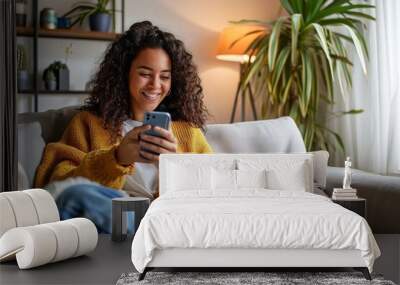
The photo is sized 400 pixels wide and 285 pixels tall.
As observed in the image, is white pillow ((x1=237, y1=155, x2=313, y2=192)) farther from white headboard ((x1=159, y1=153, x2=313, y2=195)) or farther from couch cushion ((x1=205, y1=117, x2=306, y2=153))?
couch cushion ((x1=205, y1=117, x2=306, y2=153))

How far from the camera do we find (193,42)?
224 inches

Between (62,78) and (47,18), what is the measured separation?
0.48 metres

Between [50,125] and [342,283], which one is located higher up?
[50,125]

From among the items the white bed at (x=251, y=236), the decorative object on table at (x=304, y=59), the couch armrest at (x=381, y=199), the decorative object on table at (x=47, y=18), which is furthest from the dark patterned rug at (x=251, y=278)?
the decorative object on table at (x=47, y=18)

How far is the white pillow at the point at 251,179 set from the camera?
420 cm

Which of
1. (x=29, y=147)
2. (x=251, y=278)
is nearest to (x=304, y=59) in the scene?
(x=29, y=147)

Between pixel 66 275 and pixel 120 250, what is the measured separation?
29.1 inches

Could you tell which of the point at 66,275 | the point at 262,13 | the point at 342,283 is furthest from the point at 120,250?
the point at 262,13

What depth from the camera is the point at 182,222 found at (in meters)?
3.27

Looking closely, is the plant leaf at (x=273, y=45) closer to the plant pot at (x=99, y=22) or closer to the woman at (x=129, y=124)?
the woman at (x=129, y=124)

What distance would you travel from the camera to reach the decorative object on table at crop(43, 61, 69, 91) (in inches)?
208

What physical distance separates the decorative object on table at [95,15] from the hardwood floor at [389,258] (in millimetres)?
2638

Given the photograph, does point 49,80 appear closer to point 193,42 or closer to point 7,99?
point 7,99

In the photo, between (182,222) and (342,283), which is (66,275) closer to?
(182,222)
